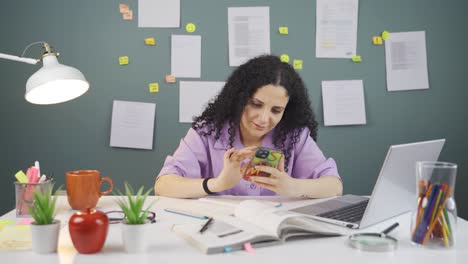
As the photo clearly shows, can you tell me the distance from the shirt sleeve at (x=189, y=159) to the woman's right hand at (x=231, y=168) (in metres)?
0.24

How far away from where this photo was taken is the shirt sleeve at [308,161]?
70.3 inches

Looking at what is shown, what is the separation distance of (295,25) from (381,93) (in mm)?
654

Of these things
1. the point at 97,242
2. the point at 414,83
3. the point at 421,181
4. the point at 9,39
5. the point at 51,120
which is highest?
the point at 9,39

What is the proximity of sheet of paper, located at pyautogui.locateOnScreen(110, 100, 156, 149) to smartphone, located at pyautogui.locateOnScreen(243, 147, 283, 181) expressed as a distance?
132cm

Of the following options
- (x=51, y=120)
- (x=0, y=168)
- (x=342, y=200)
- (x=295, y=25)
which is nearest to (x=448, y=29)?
(x=295, y=25)

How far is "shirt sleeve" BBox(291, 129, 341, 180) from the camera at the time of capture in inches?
70.3

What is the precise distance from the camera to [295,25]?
108 inches

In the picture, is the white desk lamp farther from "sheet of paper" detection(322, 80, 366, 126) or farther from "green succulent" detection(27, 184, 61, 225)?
"sheet of paper" detection(322, 80, 366, 126)

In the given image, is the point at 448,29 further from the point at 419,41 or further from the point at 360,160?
the point at 360,160

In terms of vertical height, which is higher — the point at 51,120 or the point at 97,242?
the point at 51,120

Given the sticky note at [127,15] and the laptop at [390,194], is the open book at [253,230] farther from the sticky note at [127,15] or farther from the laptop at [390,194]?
the sticky note at [127,15]

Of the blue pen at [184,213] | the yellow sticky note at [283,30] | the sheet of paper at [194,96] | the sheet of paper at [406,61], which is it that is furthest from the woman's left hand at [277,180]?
the sheet of paper at [406,61]

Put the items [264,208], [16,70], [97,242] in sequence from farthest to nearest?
[16,70]
[264,208]
[97,242]

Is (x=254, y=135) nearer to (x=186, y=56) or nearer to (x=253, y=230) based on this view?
(x=253, y=230)
